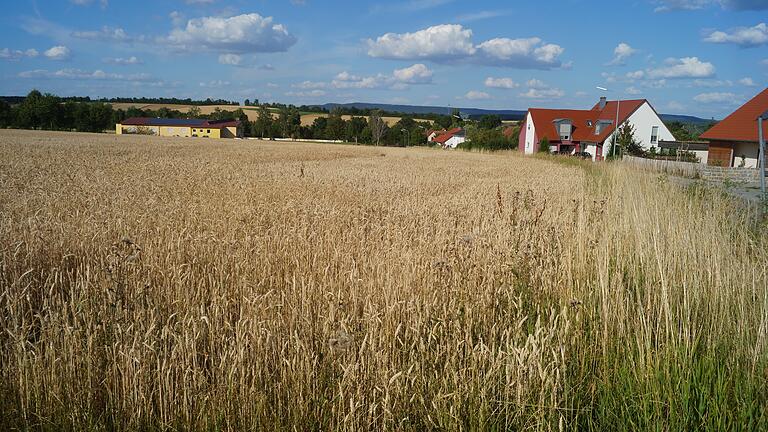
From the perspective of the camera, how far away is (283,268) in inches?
216

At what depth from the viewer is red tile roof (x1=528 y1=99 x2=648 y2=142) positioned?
63.2m

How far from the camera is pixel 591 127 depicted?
6888cm

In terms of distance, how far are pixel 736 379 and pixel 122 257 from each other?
15.5ft

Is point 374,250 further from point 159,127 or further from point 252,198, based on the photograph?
point 159,127

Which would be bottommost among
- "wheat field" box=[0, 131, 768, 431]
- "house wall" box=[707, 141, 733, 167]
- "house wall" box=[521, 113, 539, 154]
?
"wheat field" box=[0, 131, 768, 431]

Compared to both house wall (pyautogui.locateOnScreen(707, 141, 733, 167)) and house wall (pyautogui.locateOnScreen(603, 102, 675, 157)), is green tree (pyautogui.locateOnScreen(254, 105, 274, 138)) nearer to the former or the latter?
house wall (pyautogui.locateOnScreen(603, 102, 675, 157))

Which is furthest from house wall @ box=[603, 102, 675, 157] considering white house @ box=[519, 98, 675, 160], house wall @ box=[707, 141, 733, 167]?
house wall @ box=[707, 141, 733, 167]

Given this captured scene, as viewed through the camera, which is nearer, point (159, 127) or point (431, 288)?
point (431, 288)

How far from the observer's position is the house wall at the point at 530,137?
69863 millimetres

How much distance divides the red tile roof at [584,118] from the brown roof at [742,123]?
19390 millimetres

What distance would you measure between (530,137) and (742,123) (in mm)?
32921

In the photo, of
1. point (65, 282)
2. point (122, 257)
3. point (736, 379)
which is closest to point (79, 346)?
point (122, 257)

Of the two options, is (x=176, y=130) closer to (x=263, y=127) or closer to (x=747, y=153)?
(x=263, y=127)

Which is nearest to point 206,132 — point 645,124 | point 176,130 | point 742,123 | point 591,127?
point 176,130
